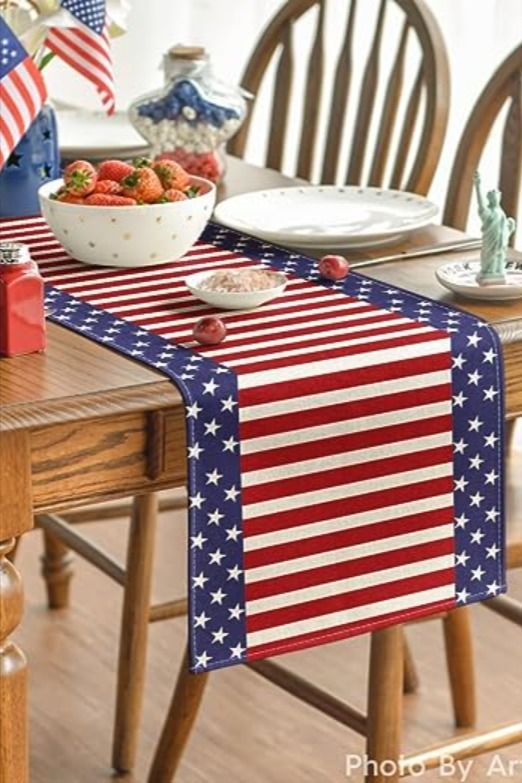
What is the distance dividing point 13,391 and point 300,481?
30cm

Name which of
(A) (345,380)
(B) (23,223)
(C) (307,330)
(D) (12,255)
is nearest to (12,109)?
(B) (23,223)

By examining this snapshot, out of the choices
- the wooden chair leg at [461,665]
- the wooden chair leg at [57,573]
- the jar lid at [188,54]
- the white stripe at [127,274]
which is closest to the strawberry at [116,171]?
the white stripe at [127,274]

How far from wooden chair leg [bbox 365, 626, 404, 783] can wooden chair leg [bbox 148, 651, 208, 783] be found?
27 centimetres

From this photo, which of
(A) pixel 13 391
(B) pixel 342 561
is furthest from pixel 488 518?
(A) pixel 13 391

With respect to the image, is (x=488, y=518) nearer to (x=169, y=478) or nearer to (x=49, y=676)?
(x=169, y=478)

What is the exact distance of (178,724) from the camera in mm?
2457

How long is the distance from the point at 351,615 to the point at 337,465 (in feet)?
0.55

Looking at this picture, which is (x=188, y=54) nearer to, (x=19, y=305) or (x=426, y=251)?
(x=426, y=251)

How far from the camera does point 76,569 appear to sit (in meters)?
3.29

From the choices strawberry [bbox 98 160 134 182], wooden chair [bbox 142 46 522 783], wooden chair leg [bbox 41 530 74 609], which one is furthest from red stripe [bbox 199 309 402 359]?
wooden chair leg [bbox 41 530 74 609]

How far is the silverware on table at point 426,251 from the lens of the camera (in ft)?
7.13

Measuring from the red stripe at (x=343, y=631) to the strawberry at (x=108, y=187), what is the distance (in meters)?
0.57

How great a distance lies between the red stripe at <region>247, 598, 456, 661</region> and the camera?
6.06 ft

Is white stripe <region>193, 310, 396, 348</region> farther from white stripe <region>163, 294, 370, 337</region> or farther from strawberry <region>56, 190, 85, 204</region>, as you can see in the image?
strawberry <region>56, 190, 85, 204</region>
